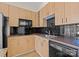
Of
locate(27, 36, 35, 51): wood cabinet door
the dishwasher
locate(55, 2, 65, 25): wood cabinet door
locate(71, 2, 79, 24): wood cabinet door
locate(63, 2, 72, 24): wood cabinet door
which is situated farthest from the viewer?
locate(27, 36, 35, 51): wood cabinet door

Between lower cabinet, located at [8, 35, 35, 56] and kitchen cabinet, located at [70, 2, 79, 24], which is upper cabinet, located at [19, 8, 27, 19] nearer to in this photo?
lower cabinet, located at [8, 35, 35, 56]

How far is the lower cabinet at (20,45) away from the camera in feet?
10.6

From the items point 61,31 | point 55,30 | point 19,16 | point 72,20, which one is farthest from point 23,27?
point 72,20

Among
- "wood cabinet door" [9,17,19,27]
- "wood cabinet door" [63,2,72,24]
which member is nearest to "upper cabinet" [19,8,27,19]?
"wood cabinet door" [9,17,19,27]

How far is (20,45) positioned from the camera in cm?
Answer: 363

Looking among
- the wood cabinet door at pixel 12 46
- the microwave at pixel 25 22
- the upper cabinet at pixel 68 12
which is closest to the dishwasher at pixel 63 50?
the upper cabinet at pixel 68 12

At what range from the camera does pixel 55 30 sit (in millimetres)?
3186

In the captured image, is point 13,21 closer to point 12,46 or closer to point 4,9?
point 4,9

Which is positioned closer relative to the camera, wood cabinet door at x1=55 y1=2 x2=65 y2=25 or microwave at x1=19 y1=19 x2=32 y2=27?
wood cabinet door at x1=55 y1=2 x2=65 y2=25

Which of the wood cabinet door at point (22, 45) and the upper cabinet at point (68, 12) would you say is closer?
the upper cabinet at point (68, 12)

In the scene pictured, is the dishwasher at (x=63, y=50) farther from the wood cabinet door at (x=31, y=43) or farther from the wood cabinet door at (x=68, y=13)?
the wood cabinet door at (x=31, y=43)

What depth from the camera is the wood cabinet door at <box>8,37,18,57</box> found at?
3.18 metres

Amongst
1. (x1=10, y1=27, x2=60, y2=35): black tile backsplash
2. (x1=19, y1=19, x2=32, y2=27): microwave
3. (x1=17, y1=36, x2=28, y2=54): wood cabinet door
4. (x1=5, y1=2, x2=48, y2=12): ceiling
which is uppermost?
(x1=5, y1=2, x2=48, y2=12): ceiling

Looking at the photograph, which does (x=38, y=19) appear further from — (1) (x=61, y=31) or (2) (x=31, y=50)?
(1) (x=61, y=31)
